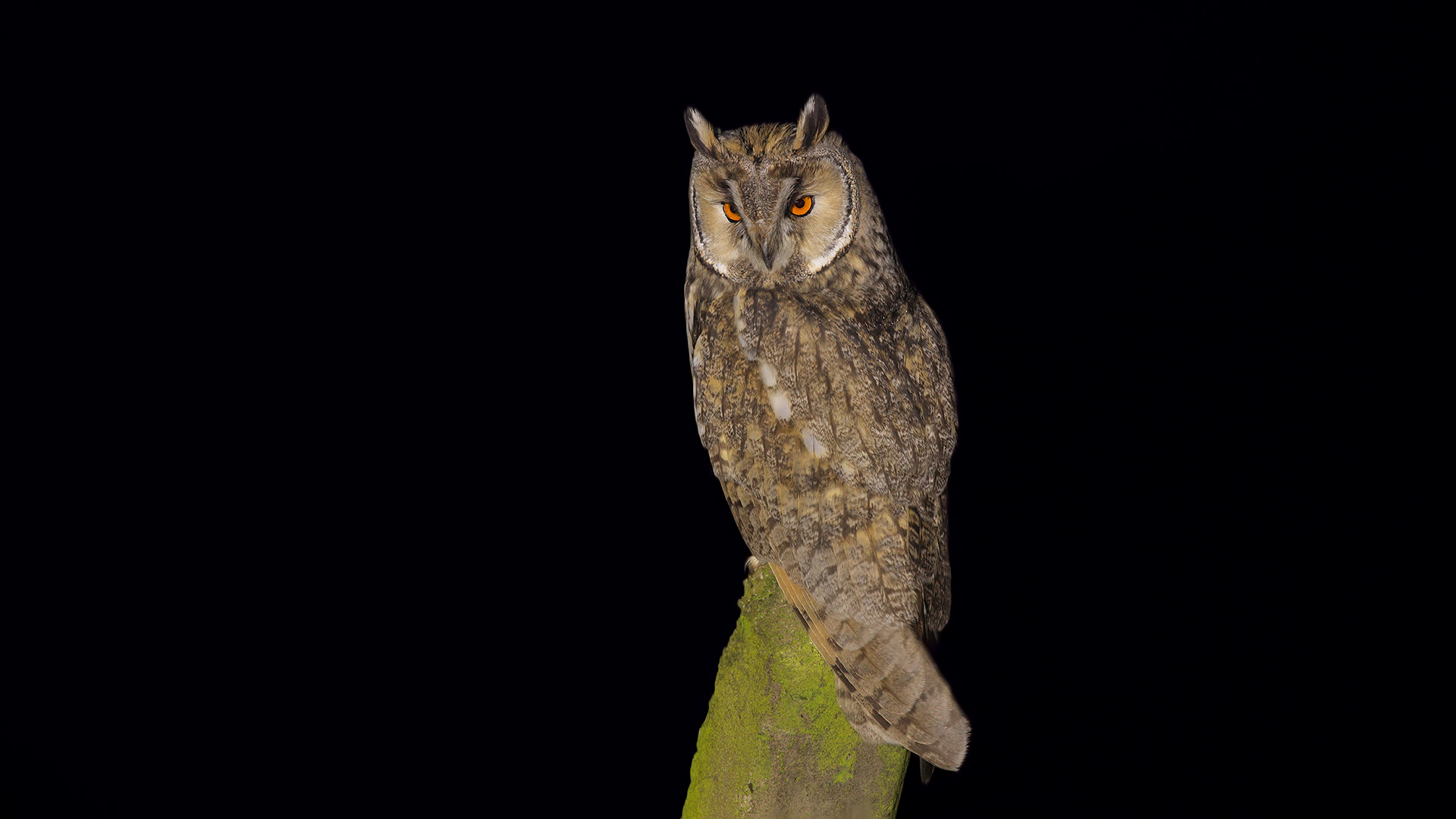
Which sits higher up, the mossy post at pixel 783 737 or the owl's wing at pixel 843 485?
the owl's wing at pixel 843 485

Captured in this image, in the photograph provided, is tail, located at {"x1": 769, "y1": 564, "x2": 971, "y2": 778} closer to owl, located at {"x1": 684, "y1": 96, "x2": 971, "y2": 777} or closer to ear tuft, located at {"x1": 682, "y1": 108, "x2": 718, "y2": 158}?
owl, located at {"x1": 684, "y1": 96, "x2": 971, "y2": 777}

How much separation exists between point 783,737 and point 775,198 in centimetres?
91

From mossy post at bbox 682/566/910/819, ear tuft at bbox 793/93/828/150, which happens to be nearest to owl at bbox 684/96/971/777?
ear tuft at bbox 793/93/828/150

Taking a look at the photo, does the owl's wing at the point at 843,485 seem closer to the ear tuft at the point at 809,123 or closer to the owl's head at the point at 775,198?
the owl's head at the point at 775,198

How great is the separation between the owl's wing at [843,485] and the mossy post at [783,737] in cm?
15

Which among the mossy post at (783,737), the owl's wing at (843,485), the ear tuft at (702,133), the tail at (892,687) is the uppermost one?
the ear tuft at (702,133)

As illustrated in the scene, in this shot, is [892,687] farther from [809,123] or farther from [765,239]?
[809,123]

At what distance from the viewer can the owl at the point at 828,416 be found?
167 centimetres

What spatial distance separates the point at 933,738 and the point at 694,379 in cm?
67

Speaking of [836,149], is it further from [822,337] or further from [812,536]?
[812,536]

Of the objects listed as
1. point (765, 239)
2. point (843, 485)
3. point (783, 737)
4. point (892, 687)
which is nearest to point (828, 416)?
point (843, 485)

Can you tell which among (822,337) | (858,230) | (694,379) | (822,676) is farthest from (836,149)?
(822,676)

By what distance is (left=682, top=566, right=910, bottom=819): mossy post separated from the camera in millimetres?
1877

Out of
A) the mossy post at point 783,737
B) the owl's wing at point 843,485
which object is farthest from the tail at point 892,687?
the mossy post at point 783,737
